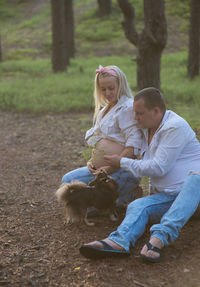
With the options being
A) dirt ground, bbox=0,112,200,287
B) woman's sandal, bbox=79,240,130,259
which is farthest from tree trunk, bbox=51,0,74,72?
woman's sandal, bbox=79,240,130,259

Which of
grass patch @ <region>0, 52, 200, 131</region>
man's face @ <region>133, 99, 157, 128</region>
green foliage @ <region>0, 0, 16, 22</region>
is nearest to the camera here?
man's face @ <region>133, 99, 157, 128</region>

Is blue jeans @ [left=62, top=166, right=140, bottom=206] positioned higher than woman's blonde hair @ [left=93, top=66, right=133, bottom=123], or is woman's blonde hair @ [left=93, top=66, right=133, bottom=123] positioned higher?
woman's blonde hair @ [left=93, top=66, right=133, bottom=123]

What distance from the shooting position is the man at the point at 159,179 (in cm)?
305

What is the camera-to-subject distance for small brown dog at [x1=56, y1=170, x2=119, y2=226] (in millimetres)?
3576

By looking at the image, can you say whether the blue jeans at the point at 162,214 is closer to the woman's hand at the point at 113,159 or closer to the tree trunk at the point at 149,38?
the woman's hand at the point at 113,159

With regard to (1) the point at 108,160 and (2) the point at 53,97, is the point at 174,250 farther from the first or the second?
(2) the point at 53,97

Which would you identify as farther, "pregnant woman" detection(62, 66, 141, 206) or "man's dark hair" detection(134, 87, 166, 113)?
"pregnant woman" detection(62, 66, 141, 206)

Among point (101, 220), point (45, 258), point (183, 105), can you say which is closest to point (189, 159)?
point (101, 220)

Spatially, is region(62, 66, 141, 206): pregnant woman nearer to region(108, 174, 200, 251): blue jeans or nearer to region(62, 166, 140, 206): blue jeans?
region(62, 166, 140, 206): blue jeans

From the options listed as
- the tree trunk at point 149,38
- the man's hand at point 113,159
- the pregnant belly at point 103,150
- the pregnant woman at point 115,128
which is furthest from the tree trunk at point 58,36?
the man's hand at point 113,159

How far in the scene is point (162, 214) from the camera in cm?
344

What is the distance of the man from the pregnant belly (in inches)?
7.4

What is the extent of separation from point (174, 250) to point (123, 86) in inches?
62.0

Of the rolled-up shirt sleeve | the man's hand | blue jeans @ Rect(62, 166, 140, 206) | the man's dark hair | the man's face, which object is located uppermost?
A: the man's dark hair
